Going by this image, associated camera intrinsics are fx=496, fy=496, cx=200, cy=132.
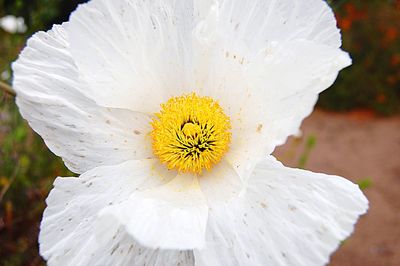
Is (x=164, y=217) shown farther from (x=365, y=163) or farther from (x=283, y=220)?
(x=365, y=163)

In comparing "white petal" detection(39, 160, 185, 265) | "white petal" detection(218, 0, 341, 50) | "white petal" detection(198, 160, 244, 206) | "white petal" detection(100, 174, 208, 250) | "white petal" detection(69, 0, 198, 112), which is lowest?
"white petal" detection(39, 160, 185, 265)

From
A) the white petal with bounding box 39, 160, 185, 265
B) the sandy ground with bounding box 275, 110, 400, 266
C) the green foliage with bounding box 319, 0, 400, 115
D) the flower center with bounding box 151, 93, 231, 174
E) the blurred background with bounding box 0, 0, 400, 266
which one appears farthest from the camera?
the green foliage with bounding box 319, 0, 400, 115

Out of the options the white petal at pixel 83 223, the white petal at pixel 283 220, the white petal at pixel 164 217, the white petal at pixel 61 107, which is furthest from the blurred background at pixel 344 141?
the white petal at pixel 283 220

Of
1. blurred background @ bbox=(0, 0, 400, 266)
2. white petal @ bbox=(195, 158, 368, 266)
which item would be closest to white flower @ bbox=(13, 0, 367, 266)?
white petal @ bbox=(195, 158, 368, 266)

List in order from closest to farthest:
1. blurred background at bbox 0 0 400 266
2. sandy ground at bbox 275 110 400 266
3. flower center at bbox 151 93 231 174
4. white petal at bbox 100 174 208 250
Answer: white petal at bbox 100 174 208 250 < flower center at bbox 151 93 231 174 < blurred background at bbox 0 0 400 266 < sandy ground at bbox 275 110 400 266

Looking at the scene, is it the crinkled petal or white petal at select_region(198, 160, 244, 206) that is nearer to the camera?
the crinkled petal

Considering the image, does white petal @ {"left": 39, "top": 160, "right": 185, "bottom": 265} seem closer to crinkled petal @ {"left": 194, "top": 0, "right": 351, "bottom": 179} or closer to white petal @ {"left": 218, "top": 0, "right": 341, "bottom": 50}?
crinkled petal @ {"left": 194, "top": 0, "right": 351, "bottom": 179}

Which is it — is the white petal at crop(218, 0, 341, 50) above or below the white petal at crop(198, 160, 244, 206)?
above

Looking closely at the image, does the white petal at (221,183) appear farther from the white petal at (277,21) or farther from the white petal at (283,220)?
the white petal at (277,21)
